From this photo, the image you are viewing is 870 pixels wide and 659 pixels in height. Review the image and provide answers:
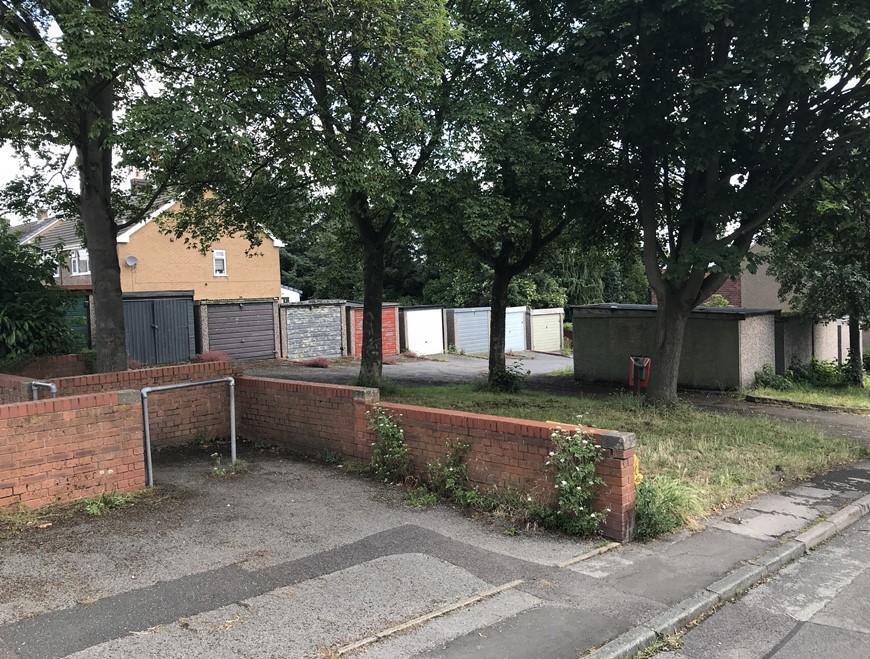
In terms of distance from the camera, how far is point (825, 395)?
1598cm

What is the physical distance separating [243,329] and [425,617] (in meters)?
20.0

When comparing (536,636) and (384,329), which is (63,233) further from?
(536,636)

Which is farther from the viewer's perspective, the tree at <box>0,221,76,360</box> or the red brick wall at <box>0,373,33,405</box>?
the tree at <box>0,221,76,360</box>

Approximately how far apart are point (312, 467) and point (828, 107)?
34.4ft

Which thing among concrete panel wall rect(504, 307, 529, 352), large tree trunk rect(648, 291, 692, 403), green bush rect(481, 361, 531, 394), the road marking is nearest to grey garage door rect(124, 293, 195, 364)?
green bush rect(481, 361, 531, 394)

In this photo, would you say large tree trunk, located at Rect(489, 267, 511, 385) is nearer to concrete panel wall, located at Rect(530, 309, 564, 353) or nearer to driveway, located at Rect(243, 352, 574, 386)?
driveway, located at Rect(243, 352, 574, 386)

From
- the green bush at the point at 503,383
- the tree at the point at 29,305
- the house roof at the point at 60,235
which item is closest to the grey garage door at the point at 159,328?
the tree at the point at 29,305

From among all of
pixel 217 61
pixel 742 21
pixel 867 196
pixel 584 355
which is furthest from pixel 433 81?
pixel 584 355

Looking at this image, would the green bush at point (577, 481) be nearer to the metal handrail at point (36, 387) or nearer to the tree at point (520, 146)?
A: the metal handrail at point (36, 387)

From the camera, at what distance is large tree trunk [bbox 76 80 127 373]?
33.4ft

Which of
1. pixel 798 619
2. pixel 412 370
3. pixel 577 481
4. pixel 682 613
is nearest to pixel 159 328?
pixel 412 370

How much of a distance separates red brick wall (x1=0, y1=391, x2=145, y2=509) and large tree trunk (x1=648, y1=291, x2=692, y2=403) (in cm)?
968

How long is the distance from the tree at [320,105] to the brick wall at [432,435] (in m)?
3.36

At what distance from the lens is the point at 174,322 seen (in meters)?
20.8
